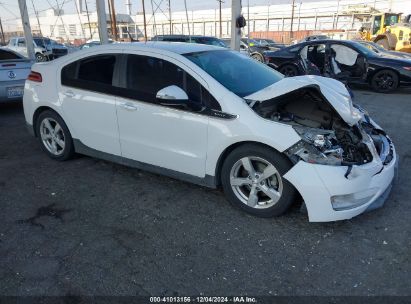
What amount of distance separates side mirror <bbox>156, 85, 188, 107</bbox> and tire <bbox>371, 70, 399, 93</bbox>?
8695 millimetres

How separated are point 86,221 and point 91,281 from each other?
89cm

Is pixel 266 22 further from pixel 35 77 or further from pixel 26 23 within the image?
pixel 35 77

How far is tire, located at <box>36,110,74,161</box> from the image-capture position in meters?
4.57

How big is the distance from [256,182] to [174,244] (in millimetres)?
914

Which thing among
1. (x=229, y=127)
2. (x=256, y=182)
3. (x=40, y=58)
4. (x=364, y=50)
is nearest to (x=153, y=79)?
(x=229, y=127)

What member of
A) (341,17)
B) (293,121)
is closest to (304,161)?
(293,121)

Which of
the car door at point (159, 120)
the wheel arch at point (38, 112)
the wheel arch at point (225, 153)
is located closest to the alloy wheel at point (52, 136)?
the wheel arch at point (38, 112)

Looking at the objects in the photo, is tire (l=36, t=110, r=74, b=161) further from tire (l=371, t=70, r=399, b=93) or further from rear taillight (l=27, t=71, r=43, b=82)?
tire (l=371, t=70, r=399, b=93)

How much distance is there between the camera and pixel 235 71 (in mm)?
3916

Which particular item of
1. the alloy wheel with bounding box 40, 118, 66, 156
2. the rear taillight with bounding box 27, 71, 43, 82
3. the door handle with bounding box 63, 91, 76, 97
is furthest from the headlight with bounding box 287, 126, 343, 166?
the rear taillight with bounding box 27, 71, 43, 82

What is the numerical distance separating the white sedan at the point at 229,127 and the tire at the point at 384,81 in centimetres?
703

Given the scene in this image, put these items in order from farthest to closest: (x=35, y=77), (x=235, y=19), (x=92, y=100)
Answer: (x=235, y=19) → (x=35, y=77) → (x=92, y=100)

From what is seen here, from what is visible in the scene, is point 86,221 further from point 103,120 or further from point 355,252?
point 355,252

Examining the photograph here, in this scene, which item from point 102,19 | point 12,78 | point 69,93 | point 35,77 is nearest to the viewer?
point 69,93
